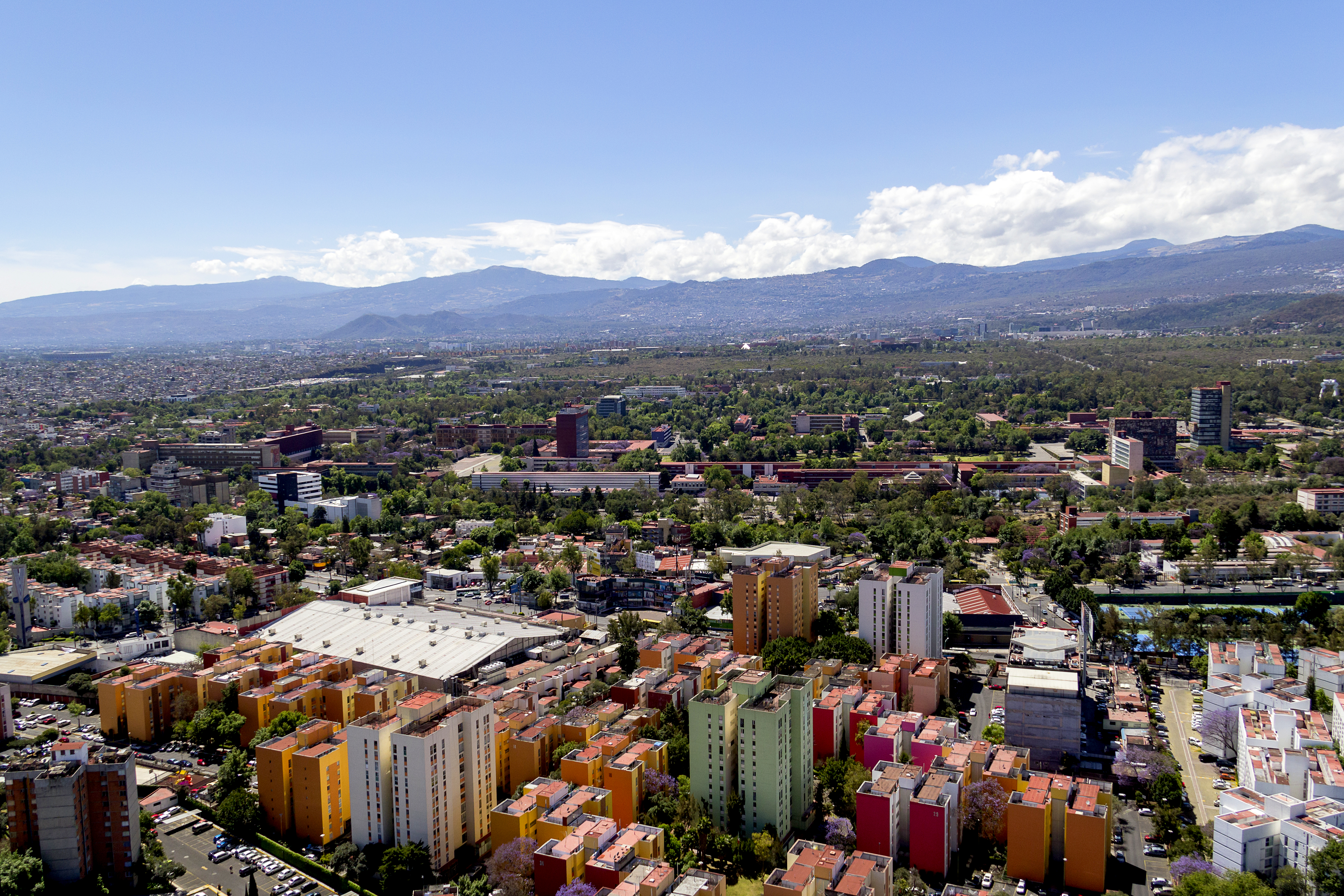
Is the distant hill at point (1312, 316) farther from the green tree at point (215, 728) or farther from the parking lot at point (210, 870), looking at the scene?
the parking lot at point (210, 870)

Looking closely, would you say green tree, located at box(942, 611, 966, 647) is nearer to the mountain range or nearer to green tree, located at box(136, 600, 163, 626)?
green tree, located at box(136, 600, 163, 626)

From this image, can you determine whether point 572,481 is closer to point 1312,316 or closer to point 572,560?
point 572,560

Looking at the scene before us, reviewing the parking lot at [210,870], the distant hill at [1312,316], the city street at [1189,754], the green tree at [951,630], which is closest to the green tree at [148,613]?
the parking lot at [210,870]

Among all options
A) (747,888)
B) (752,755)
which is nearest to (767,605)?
(752,755)

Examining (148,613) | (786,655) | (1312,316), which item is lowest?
(148,613)

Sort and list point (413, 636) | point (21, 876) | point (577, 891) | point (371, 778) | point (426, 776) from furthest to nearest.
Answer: point (413, 636), point (371, 778), point (426, 776), point (21, 876), point (577, 891)

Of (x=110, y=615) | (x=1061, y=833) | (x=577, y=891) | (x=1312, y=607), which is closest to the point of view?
(x=577, y=891)
